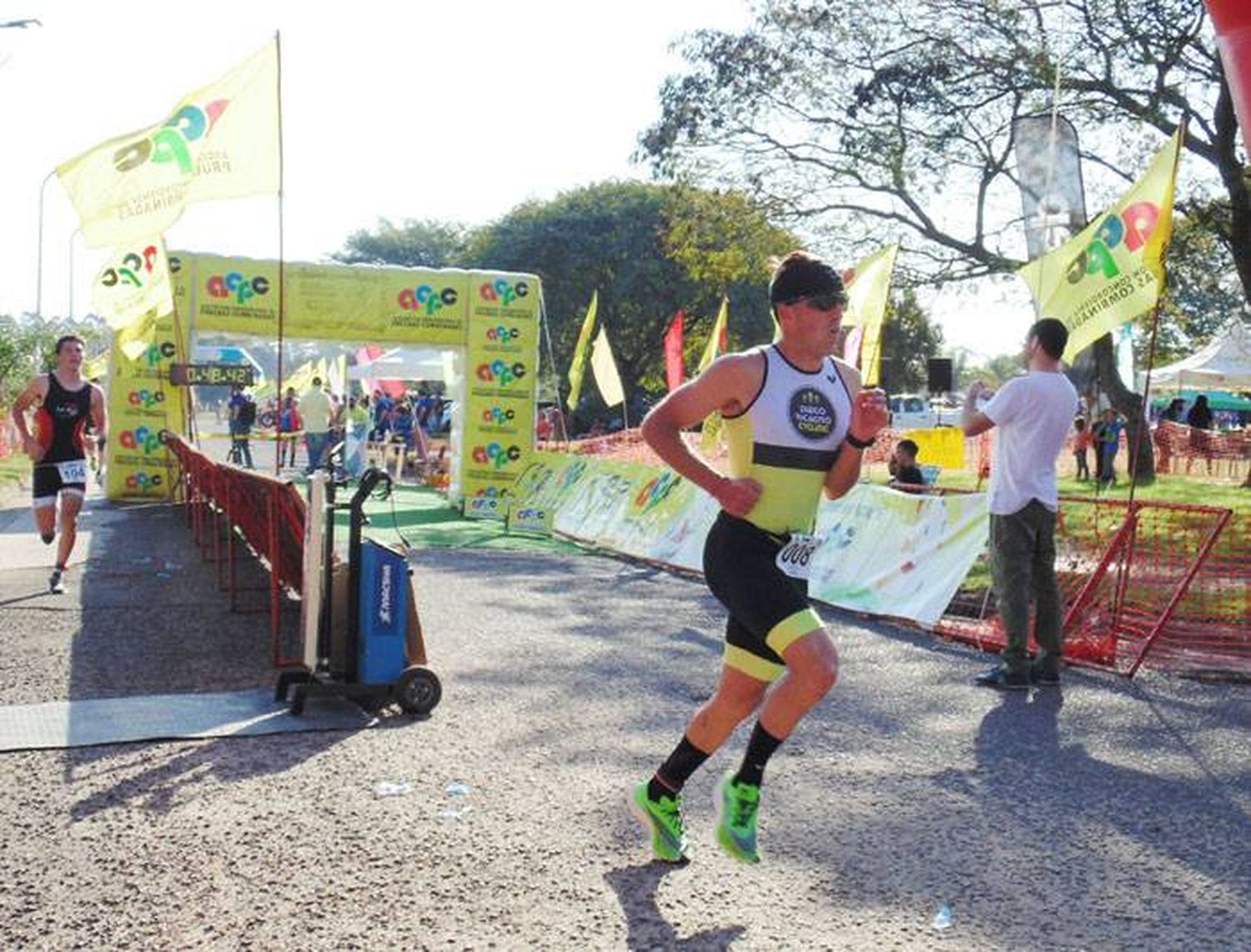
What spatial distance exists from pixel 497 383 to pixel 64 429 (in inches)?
483

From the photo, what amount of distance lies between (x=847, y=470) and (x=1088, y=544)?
22.0ft

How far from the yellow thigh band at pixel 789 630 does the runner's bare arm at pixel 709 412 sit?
1.19 ft

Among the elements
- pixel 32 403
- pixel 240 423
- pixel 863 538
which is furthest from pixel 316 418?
pixel 863 538

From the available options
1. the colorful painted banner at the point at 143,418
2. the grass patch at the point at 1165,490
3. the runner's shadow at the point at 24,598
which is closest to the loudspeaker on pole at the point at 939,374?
the grass patch at the point at 1165,490

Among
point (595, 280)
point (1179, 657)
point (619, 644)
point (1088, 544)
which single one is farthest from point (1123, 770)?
point (595, 280)

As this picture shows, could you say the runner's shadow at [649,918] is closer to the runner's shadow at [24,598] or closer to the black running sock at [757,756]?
the black running sock at [757,756]

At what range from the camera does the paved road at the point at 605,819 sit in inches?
150

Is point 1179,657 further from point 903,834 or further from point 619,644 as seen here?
point 903,834

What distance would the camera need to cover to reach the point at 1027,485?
299 inches

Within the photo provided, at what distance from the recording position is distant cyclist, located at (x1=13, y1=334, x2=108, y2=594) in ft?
33.8

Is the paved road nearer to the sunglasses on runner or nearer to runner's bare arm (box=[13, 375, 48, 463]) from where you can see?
the sunglasses on runner

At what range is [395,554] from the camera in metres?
6.65

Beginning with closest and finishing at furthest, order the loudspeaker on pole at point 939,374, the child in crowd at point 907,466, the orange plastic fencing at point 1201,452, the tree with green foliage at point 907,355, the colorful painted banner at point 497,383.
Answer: the child in crowd at point 907,466 → the colorful painted banner at point 497,383 → the loudspeaker on pole at point 939,374 → the orange plastic fencing at point 1201,452 → the tree with green foliage at point 907,355

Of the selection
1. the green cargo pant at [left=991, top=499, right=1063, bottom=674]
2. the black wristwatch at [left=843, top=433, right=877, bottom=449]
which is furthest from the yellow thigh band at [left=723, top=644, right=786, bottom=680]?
the green cargo pant at [left=991, top=499, right=1063, bottom=674]
